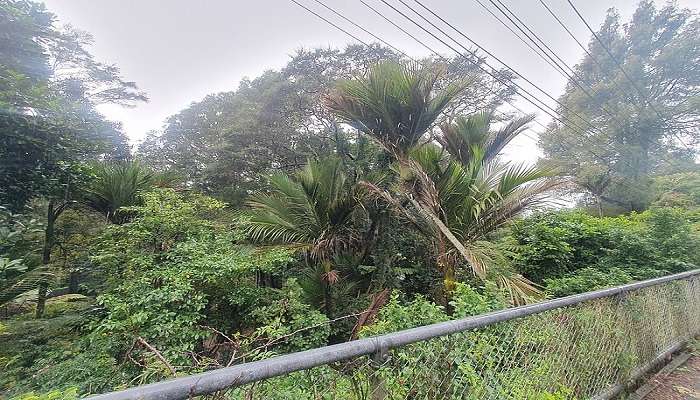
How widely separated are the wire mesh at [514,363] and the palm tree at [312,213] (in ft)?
10.1

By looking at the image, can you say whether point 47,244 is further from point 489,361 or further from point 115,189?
point 489,361

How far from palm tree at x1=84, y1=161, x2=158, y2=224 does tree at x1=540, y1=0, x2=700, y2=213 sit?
17.3 meters

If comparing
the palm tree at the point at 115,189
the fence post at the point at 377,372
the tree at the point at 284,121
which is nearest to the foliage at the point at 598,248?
the fence post at the point at 377,372

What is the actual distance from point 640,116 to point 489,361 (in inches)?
806

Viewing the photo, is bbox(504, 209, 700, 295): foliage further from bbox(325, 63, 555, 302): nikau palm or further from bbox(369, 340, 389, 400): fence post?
bbox(369, 340, 389, 400): fence post

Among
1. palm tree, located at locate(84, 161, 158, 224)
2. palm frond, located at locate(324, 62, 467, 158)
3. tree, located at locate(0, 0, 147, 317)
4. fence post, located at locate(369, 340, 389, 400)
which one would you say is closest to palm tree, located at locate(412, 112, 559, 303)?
palm frond, located at locate(324, 62, 467, 158)

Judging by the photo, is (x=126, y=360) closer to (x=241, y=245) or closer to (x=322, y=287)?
(x=241, y=245)

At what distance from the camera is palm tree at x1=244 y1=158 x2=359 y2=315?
15.4ft

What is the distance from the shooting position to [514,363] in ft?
5.34

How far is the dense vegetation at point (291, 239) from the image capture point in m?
3.47

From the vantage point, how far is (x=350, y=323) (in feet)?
15.1

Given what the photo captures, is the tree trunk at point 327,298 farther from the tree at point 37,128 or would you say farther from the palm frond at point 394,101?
the tree at point 37,128

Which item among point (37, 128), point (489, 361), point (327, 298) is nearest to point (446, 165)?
point (327, 298)

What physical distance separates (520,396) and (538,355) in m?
0.26
